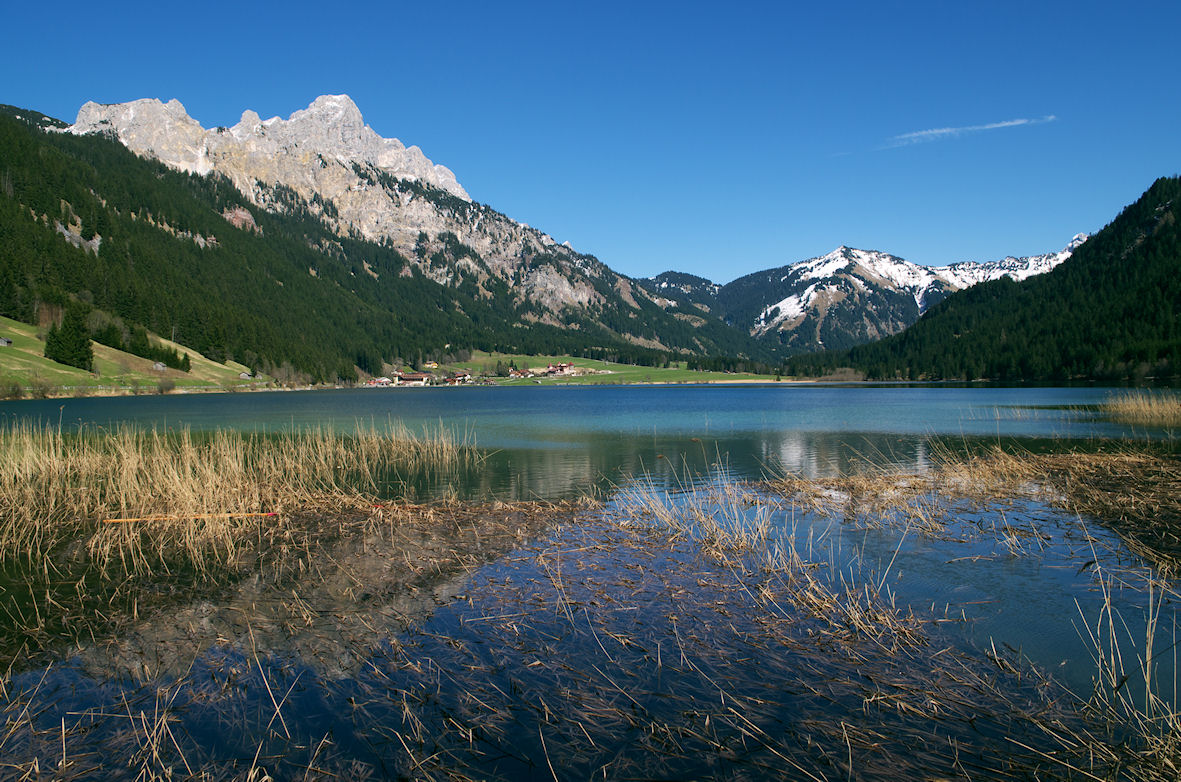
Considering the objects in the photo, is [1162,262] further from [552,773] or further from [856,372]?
[552,773]

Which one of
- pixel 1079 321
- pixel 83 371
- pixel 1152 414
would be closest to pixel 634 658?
pixel 1152 414

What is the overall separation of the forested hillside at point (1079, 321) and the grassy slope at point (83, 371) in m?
150

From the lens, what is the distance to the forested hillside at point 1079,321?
113 m

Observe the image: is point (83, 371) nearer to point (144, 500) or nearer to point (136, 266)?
point (136, 266)

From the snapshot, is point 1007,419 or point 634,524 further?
point 1007,419

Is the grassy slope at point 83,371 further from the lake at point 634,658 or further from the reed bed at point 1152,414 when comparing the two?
the reed bed at point 1152,414

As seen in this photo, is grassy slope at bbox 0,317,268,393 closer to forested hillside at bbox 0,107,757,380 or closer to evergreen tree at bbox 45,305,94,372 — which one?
evergreen tree at bbox 45,305,94,372

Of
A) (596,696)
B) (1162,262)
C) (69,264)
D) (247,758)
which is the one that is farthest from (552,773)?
(1162,262)

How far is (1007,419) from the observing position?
4700 cm

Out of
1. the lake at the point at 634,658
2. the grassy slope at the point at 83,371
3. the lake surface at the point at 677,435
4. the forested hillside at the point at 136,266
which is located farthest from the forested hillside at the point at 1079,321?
the forested hillside at the point at 136,266

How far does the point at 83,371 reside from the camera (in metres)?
82.9

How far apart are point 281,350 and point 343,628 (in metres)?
147

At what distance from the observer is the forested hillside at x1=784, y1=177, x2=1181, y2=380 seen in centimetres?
11269

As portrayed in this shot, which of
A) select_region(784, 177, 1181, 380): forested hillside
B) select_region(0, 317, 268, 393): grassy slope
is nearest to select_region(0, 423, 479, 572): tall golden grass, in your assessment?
select_region(0, 317, 268, 393): grassy slope
